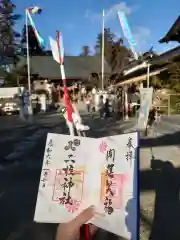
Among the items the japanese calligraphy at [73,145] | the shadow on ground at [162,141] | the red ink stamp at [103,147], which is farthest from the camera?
the shadow on ground at [162,141]

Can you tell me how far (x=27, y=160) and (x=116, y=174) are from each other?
6.52 metres

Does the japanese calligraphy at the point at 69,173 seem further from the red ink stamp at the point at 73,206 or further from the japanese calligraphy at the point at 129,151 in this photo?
the japanese calligraphy at the point at 129,151

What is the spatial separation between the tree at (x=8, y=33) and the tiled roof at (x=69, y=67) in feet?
8.43

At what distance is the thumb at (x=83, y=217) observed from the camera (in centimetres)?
319

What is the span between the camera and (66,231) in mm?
3197

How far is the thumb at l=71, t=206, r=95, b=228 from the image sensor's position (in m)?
3.19

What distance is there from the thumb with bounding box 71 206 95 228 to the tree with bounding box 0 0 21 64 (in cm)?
5766

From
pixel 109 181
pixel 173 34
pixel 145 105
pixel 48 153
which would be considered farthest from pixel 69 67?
pixel 109 181

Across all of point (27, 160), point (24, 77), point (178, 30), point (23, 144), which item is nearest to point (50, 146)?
point (27, 160)

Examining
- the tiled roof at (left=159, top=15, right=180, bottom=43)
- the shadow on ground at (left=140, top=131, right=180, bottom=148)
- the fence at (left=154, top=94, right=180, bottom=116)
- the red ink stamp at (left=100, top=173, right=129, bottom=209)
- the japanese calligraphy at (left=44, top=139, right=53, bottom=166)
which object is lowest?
the shadow on ground at (left=140, top=131, right=180, bottom=148)

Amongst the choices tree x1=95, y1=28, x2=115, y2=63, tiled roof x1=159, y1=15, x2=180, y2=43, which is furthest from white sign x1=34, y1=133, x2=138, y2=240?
tree x1=95, y1=28, x2=115, y2=63

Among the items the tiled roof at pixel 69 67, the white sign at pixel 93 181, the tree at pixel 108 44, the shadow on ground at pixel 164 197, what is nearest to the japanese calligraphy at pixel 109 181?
the white sign at pixel 93 181

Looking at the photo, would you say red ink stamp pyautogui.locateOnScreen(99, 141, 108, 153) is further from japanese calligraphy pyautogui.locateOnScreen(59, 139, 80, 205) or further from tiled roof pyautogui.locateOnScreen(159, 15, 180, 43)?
tiled roof pyautogui.locateOnScreen(159, 15, 180, 43)

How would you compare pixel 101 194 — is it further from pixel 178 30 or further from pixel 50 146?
pixel 178 30
